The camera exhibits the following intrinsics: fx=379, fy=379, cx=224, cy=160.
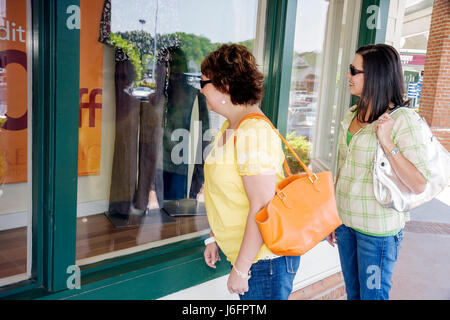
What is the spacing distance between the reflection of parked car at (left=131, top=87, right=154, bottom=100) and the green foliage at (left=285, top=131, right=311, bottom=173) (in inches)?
41.2

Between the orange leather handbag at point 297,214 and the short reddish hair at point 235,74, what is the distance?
10cm

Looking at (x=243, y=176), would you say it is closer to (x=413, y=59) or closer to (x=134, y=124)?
(x=134, y=124)

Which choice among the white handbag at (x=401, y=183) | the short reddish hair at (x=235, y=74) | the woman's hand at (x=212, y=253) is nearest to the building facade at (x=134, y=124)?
the woman's hand at (x=212, y=253)

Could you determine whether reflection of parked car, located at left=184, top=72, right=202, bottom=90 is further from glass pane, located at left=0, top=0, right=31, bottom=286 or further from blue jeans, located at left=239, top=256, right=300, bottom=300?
blue jeans, located at left=239, top=256, right=300, bottom=300

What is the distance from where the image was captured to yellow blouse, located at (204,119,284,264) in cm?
113

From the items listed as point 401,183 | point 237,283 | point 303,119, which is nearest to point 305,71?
point 303,119

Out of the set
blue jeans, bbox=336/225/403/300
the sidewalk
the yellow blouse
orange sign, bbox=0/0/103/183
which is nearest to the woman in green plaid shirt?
blue jeans, bbox=336/225/403/300

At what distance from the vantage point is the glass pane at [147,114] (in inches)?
88.2

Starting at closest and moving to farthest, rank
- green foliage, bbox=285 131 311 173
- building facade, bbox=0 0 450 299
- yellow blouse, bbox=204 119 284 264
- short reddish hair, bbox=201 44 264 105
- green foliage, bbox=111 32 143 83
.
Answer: yellow blouse, bbox=204 119 284 264, short reddish hair, bbox=201 44 264 105, building facade, bbox=0 0 450 299, green foliage, bbox=111 32 143 83, green foliage, bbox=285 131 311 173

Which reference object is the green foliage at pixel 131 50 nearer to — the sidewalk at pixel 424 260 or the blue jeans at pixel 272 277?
the blue jeans at pixel 272 277

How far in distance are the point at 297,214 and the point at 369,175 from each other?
0.60 meters

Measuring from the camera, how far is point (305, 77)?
3.10 metres

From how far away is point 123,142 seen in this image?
2484mm
